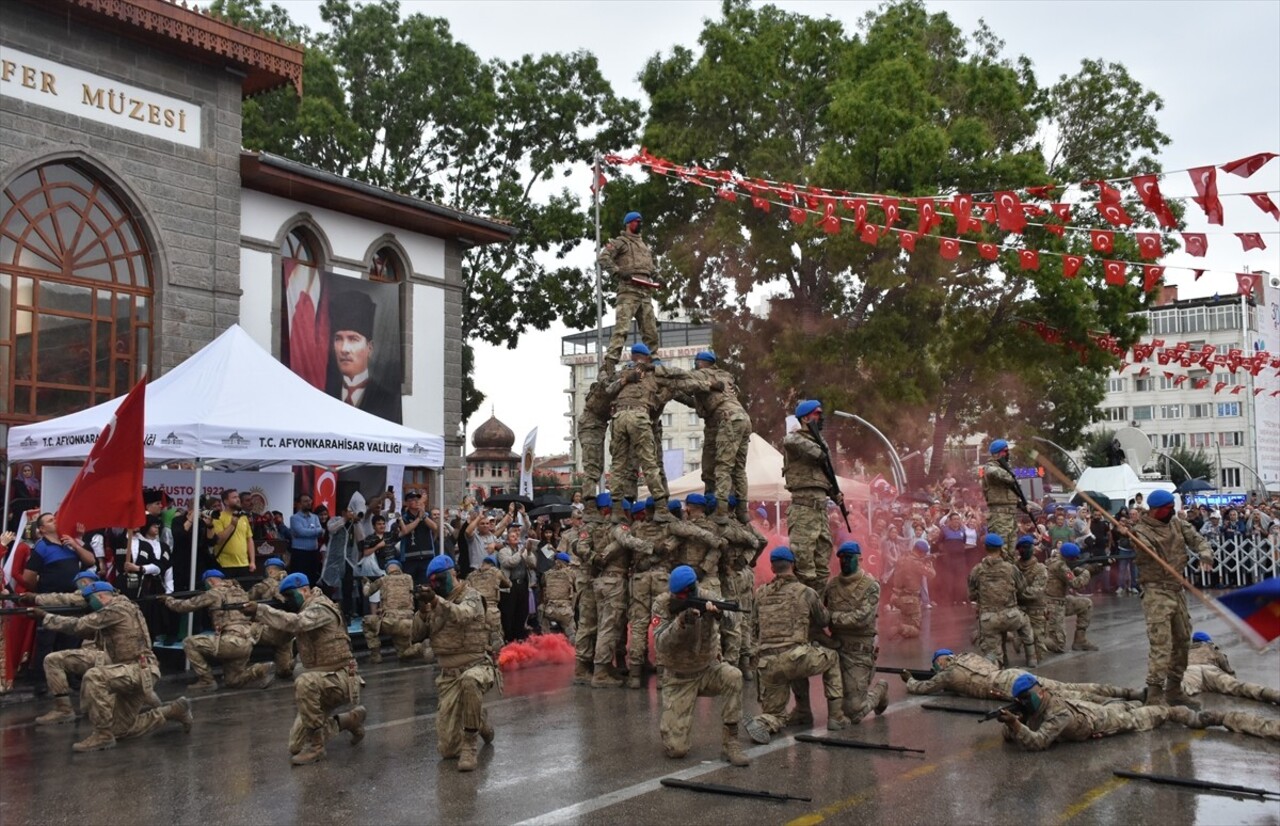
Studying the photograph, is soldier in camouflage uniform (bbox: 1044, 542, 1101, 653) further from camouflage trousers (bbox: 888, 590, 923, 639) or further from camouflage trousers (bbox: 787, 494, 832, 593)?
camouflage trousers (bbox: 787, 494, 832, 593)

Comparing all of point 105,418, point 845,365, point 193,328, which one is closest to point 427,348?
point 193,328

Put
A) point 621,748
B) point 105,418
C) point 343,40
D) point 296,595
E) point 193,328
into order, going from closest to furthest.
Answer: point 621,748 < point 296,595 < point 105,418 < point 193,328 < point 343,40

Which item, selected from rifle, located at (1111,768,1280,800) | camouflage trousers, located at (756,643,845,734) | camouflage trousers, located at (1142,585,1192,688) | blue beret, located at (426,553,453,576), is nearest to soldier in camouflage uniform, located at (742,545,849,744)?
camouflage trousers, located at (756,643,845,734)

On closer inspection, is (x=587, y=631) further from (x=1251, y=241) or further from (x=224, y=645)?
(x=1251, y=241)

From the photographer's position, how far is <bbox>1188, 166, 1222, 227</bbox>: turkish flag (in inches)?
504

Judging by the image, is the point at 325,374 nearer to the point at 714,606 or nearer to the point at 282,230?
the point at 282,230

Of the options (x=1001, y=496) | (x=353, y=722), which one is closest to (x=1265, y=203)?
(x=1001, y=496)

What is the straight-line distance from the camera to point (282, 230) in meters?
21.8

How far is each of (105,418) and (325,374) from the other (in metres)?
7.79

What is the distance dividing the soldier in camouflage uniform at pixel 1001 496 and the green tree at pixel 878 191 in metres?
13.9

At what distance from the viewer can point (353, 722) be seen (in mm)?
9633

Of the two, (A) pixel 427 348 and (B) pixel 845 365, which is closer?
(A) pixel 427 348

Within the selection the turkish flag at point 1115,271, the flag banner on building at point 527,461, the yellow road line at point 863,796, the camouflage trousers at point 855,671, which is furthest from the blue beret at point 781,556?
the flag banner on building at point 527,461

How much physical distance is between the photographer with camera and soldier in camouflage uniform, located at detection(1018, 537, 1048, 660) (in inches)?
391
